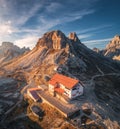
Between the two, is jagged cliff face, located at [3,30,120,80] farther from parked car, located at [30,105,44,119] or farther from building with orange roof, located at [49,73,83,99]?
parked car, located at [30,105,44,119]

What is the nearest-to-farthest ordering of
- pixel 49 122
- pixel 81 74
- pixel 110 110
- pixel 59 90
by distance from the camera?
pixel 49 122
pixel 110 110
pixel 59 90
pixel 81 74

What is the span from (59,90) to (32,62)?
7883cm

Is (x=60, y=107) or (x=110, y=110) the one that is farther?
(x=110, y=110)

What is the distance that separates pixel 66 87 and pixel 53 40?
367 feet

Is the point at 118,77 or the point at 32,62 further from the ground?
the point at 32,62

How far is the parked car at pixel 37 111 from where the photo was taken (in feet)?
195

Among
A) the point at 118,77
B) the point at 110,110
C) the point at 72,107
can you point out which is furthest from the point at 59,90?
the point at 118,77

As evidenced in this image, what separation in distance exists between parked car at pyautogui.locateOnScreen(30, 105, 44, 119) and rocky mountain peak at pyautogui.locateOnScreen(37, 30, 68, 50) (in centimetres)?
9624

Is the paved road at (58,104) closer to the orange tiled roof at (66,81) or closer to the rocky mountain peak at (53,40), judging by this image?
the orange tiled roof at (66,81)

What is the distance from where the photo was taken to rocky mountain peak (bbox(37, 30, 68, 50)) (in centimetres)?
15831

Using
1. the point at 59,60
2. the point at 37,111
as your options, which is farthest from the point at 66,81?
the point at 59,60

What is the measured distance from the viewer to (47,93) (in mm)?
73188

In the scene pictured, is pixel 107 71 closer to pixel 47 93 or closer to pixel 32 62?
pixel 32 62

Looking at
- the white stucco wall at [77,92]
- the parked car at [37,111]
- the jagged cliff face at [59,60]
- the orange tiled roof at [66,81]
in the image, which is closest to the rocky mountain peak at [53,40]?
the jagged cliff face at [59,60]
